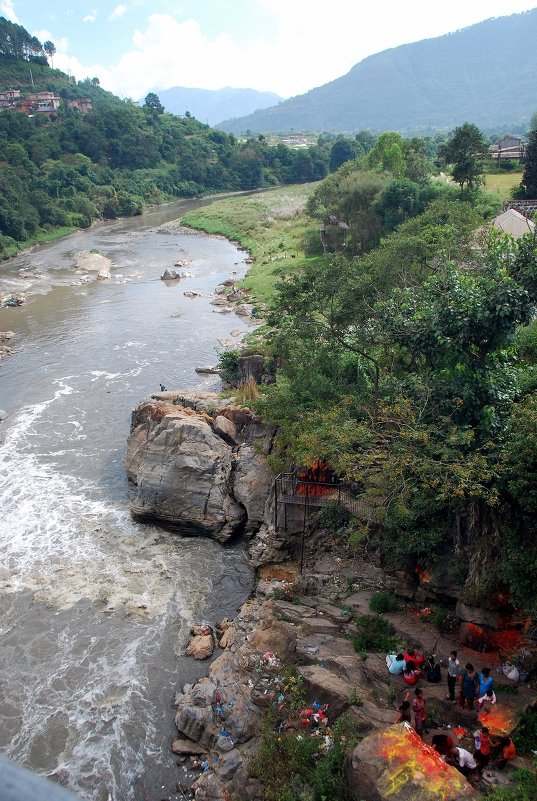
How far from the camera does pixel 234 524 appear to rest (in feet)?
60.6

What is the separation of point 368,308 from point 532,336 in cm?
498

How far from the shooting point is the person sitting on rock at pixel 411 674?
11336 millimetres

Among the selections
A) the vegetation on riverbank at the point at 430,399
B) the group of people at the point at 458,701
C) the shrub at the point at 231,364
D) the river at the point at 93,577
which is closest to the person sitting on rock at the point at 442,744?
the group of people at the point at 458,701

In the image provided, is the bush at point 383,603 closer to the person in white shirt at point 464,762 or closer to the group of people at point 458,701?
the group of people at point 458,701

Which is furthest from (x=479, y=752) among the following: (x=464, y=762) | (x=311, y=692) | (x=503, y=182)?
(x=503, y=182)

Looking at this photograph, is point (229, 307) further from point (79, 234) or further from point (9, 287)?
point (79, 234)

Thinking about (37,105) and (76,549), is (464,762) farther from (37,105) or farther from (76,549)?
(37,105)

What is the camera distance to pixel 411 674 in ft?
37.4

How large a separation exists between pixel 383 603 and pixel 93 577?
27.0 ft

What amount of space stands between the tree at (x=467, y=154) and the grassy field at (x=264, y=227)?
12963 millimetres

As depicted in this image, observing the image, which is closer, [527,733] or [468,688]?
[527,733]

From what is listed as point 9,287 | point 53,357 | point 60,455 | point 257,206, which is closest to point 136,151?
point 257,206

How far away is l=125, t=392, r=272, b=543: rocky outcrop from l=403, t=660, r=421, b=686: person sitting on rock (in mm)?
7289

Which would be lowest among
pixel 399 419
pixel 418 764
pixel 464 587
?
pixel 464 587
